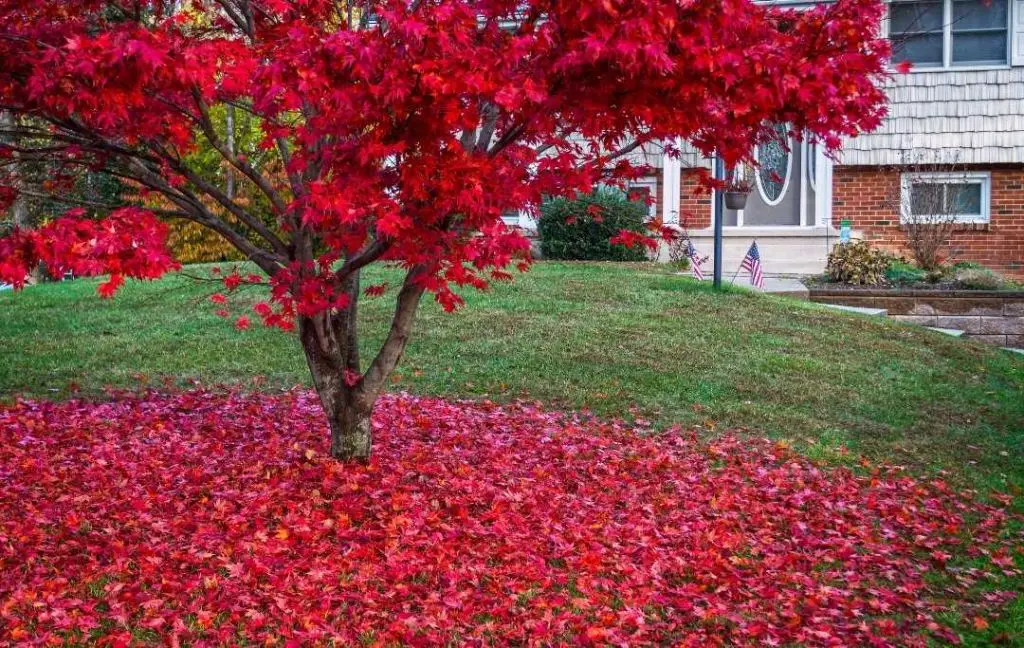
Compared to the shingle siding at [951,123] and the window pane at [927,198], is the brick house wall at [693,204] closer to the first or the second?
the shingle siding at [951,123]

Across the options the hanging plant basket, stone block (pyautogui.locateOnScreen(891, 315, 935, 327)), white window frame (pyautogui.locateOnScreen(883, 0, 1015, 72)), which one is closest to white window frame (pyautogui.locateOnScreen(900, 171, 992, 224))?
white window frame (pyautogui.locateOnScreen(883, 0, 1015, 72))

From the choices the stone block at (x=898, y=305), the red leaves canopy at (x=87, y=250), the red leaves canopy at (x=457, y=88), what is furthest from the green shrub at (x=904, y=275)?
the red leaves canopy at (x=87, y=250)

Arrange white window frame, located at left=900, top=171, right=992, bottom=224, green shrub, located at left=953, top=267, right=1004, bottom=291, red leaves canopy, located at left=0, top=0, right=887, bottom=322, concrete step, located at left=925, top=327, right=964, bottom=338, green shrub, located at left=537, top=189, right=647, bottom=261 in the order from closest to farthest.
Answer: red leaves canopy, located at left=0, top=0, right=887, bottom=322 < concrete step, located at left=925, top=327, right=964, bottom=338 < green shrub, located at left=953, top=267, right=1004, bottom=291 < green shrub, located at left=537, top=189, right=647, bottom=261 < white window frame, located at left=900, top=171, right=992, bottom=224

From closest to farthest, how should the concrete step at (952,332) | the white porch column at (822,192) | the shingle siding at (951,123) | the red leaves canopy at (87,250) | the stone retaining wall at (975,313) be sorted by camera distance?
1. the red leaves canopy at (87,250)
2. the concrete step at (952,332)
3. the stone retaining wall at (975,313)
4. the shingle siding at (951,123)
5. the white porch column at (822,192)

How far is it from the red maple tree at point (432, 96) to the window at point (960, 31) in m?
13.0

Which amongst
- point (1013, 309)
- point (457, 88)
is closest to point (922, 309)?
point (1013, 309)

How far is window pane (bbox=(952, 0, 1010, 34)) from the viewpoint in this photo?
678 inches

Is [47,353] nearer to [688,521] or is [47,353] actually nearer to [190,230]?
[688,521]

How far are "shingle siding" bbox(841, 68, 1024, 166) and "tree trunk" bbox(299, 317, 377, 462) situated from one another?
12482 millimetres

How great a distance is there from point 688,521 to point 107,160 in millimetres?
3724

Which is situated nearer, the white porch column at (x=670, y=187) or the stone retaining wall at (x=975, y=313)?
Result: the stone retaining wall at (x=975, y=313)

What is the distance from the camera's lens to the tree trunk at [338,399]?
6.17 m

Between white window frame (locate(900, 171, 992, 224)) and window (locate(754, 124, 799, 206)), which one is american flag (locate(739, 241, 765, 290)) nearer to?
white window frame (locate(900, 171, 992, 224))

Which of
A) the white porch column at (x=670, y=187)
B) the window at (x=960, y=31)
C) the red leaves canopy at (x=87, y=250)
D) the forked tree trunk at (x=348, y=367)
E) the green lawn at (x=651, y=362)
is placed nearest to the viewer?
the red leaves canopy at (x=87, y=250)
